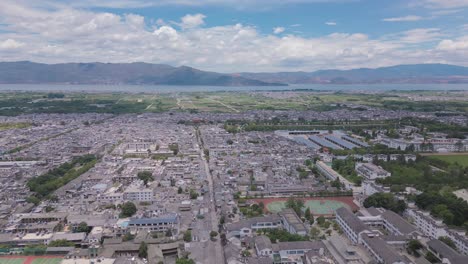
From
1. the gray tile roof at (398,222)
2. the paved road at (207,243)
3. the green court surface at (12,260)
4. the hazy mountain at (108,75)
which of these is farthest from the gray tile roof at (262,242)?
the hazy mountain at (108,75)

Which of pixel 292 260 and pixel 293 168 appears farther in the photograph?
pixel 293 168

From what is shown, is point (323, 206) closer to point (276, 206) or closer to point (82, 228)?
point (276, 206)

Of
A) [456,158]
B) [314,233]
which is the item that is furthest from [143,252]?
[456,158]

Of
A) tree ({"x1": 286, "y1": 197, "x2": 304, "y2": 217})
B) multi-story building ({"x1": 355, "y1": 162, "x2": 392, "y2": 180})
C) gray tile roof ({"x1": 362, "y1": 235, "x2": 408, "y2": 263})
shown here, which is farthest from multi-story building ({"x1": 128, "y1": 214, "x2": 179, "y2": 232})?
multi-story building ({"x1": 355, "y1": 162, "x2": 392, "y2": 180})

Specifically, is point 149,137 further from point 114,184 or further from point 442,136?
point 442,136

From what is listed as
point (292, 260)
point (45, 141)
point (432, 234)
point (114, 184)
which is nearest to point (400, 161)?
point (432, 234)

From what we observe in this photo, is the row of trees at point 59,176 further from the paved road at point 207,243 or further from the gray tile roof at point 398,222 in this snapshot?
the gray tile roof at point 398,222
